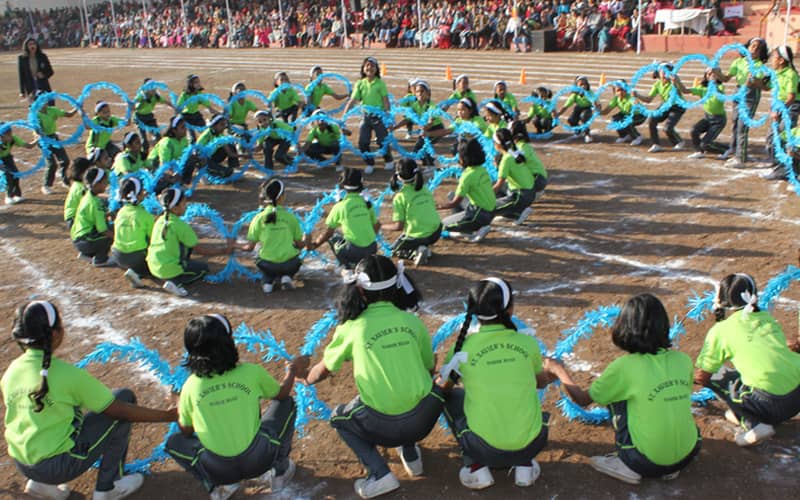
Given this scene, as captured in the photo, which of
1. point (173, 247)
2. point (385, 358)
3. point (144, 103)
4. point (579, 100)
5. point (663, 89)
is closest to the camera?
point (385, 358)

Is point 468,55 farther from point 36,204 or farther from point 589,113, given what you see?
point 36,204

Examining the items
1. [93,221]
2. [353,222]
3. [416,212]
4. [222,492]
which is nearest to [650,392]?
[222,492]

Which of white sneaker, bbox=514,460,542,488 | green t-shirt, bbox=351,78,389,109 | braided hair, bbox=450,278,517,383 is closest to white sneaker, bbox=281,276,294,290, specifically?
braided hair, bbox=450,278,517,383

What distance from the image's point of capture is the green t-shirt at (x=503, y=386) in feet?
15.5

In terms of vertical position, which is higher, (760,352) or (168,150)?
(168,150)

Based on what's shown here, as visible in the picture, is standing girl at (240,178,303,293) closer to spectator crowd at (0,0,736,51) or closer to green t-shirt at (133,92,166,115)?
green t-shirt at (133,92,166,115)

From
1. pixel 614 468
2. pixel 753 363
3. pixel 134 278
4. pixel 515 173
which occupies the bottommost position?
pixel 614 468

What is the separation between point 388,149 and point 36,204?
605cm

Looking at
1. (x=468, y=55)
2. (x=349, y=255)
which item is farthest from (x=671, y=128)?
(x=468, y=55)

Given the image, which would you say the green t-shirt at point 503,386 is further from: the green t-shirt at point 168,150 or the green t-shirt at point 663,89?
the green t-shirt at point 663,89

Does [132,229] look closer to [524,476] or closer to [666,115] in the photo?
[524,476]

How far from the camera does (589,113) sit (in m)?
14.6

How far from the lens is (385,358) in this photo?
16.1ft

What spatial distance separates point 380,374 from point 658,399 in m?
1.76
